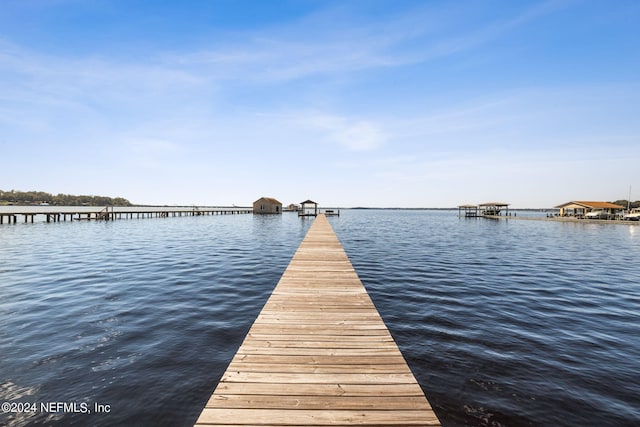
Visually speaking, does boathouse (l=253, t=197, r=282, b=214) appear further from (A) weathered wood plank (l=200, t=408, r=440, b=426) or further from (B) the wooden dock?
(A) weathered wood plank (l=200, t=408, r=440, b=426)

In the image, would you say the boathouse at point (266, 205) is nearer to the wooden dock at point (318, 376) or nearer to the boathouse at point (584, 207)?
the boathouse at point (584, 207)

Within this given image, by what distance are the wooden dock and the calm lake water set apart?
1.29 metres

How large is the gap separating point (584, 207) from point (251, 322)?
71267 millimetres

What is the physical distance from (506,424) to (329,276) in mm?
5677

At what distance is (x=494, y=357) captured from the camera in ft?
19.1

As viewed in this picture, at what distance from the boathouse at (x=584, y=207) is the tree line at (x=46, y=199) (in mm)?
210627

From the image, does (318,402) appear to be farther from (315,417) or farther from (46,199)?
(46,199)

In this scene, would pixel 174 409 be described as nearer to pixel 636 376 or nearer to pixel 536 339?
pixel 536 339

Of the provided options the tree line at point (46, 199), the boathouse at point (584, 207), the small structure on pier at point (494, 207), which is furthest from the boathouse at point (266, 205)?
the tree line at point (46, 199)

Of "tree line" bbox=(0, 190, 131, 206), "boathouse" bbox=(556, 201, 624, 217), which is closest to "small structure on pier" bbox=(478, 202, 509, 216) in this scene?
"boathouse" bbox=(556, 201, 624, 217)

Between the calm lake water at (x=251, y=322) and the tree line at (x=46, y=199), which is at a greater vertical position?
the tree line at (x=46, y=199)

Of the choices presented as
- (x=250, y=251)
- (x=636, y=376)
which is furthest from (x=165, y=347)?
(x=250, y=251)

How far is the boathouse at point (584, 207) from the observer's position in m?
53.2

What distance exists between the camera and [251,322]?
756cm
